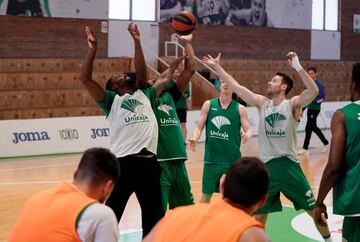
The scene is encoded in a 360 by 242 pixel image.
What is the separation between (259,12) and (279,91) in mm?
17934

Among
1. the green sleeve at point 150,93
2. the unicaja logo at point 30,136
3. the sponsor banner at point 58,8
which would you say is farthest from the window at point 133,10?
the green sleeve at point 150,93

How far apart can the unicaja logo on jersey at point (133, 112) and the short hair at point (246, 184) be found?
3344mm

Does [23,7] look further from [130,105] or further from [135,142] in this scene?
[135,142]

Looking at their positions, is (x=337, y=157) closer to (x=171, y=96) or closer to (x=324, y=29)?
(x=171, y=96)

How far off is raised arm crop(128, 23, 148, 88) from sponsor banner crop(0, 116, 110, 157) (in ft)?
28.8

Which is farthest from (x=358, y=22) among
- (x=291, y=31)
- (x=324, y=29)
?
(x=291, y=31)

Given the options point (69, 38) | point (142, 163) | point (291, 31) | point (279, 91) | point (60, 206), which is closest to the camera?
point (60, 206)

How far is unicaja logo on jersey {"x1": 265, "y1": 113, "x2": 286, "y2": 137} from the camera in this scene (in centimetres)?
688

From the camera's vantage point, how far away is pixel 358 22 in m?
28.2

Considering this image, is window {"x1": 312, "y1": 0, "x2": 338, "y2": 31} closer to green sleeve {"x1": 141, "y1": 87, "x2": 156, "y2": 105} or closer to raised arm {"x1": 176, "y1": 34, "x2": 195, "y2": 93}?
raised arm {"x1": 176, "y1": 34, "x2": 195, "y2": 93}

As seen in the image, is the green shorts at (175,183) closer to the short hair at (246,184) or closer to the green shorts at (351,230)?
the green shorts at (351,230)

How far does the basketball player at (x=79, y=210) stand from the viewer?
3.36 m

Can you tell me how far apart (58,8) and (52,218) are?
16634mm

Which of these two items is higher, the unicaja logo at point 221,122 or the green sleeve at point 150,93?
the green sleeve at point 150,93
